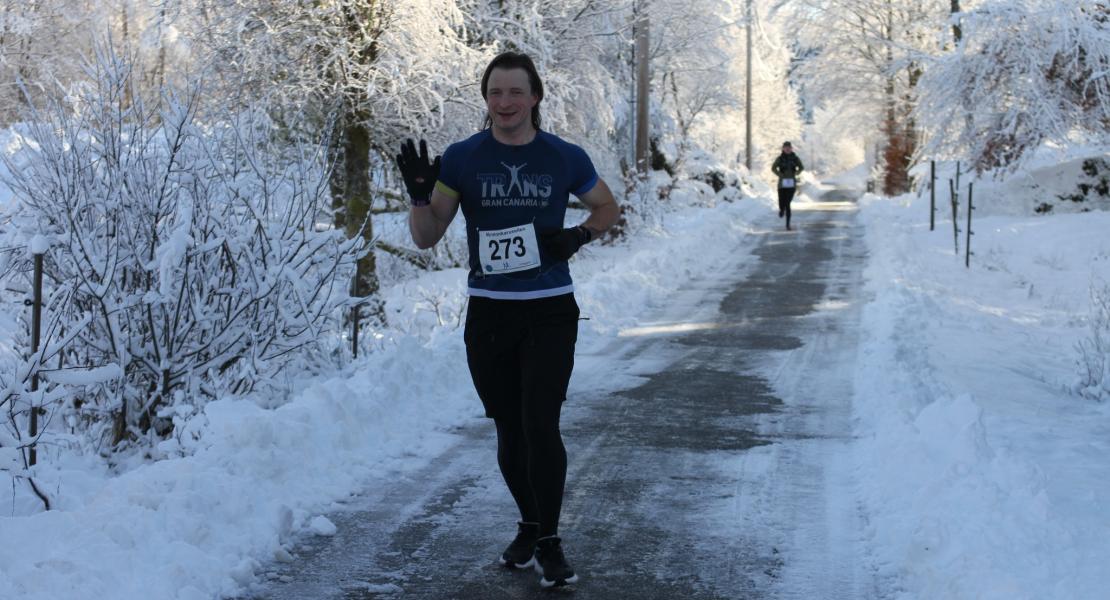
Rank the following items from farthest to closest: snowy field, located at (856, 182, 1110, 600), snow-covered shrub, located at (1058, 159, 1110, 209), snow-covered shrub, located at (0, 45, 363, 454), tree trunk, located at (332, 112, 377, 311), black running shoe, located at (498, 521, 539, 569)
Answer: snow-covered shrub, located at (1058, 159, 1110, 209) < tree trunk, located at (332, 112, 377, 311) < snow-covered shrub, located at (0, 45, 363, 454) < black running shoe, located at (498, 521, 539, 569) < snowy field, located at (856, 182, 1110, 600)

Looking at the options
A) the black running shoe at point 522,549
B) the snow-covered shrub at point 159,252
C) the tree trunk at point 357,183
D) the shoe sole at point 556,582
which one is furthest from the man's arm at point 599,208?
the tree trunk at point 357,183

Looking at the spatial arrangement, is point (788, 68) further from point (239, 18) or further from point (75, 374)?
point (75, 374)

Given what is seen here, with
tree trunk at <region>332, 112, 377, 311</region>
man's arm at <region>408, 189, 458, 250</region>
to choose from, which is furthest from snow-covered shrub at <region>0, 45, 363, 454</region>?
tree trunk at <region>332, 112, 377, 311</region>

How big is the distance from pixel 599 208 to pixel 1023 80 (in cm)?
2138

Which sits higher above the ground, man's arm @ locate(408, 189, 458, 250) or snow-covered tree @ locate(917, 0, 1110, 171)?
snow-covered tree @ locate(917, 0, 1110, 171)

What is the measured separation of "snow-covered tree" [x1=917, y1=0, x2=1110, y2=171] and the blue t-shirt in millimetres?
20125

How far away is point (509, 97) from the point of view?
4035mm

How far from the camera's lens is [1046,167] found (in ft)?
78.5

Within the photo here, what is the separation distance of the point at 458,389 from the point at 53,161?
9.94 ft

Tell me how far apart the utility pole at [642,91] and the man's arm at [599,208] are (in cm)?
1931

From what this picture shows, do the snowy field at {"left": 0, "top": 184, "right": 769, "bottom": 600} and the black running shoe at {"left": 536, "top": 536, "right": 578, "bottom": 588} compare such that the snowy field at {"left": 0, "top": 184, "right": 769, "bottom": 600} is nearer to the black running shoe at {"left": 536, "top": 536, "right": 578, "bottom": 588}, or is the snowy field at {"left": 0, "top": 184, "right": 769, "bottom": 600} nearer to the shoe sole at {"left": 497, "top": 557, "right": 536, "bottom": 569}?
the shoe sole at {"left": 497, "top": 557, "right": 536, "bottom": 569}

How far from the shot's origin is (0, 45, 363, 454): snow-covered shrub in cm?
618

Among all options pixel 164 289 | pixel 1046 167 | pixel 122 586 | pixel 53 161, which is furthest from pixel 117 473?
pixel 1046 167

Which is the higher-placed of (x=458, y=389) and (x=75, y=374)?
(x=75, y=374)
